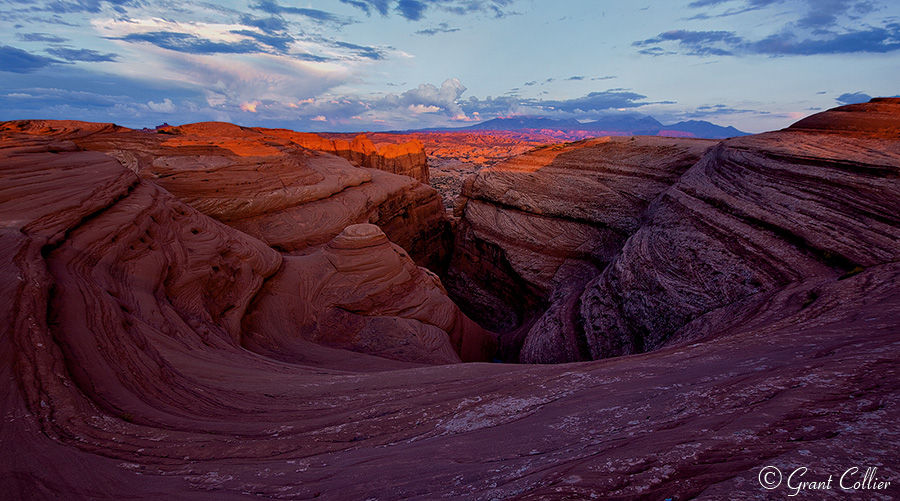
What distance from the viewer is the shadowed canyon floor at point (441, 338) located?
2.70 meters

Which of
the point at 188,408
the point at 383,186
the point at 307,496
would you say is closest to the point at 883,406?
the point at 307,496

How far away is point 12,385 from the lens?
3.54 meters

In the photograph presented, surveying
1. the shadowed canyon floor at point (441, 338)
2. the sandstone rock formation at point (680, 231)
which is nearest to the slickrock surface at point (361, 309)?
the shadowed canyon floor at point (441, 338)

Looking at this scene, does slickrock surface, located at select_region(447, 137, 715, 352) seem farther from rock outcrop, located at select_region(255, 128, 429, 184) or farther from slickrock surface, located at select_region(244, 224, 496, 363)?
rock outcrop, located at select_region(255, 128, 429, 184)

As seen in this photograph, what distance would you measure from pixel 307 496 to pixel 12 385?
10.5 ft

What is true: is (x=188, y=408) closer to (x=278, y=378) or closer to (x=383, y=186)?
(x=278, y=378)

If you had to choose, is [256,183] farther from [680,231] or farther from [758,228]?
[758,228]

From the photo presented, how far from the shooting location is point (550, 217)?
19047 mm

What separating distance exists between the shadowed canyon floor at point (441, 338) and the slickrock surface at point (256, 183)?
0.14m

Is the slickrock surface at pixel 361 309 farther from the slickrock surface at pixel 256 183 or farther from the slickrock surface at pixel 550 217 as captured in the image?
the slickrock surface at pixel 256 183

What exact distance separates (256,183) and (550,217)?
47.9 ft

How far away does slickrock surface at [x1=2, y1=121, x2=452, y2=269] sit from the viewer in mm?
16484

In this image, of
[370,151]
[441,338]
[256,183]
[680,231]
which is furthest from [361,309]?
[370,151]

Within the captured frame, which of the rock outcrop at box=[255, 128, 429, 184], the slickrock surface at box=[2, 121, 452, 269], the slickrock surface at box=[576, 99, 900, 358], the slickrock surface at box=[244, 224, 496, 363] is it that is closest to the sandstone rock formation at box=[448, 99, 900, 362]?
the slickrock surface at box=[576, 99, 900, 358]
